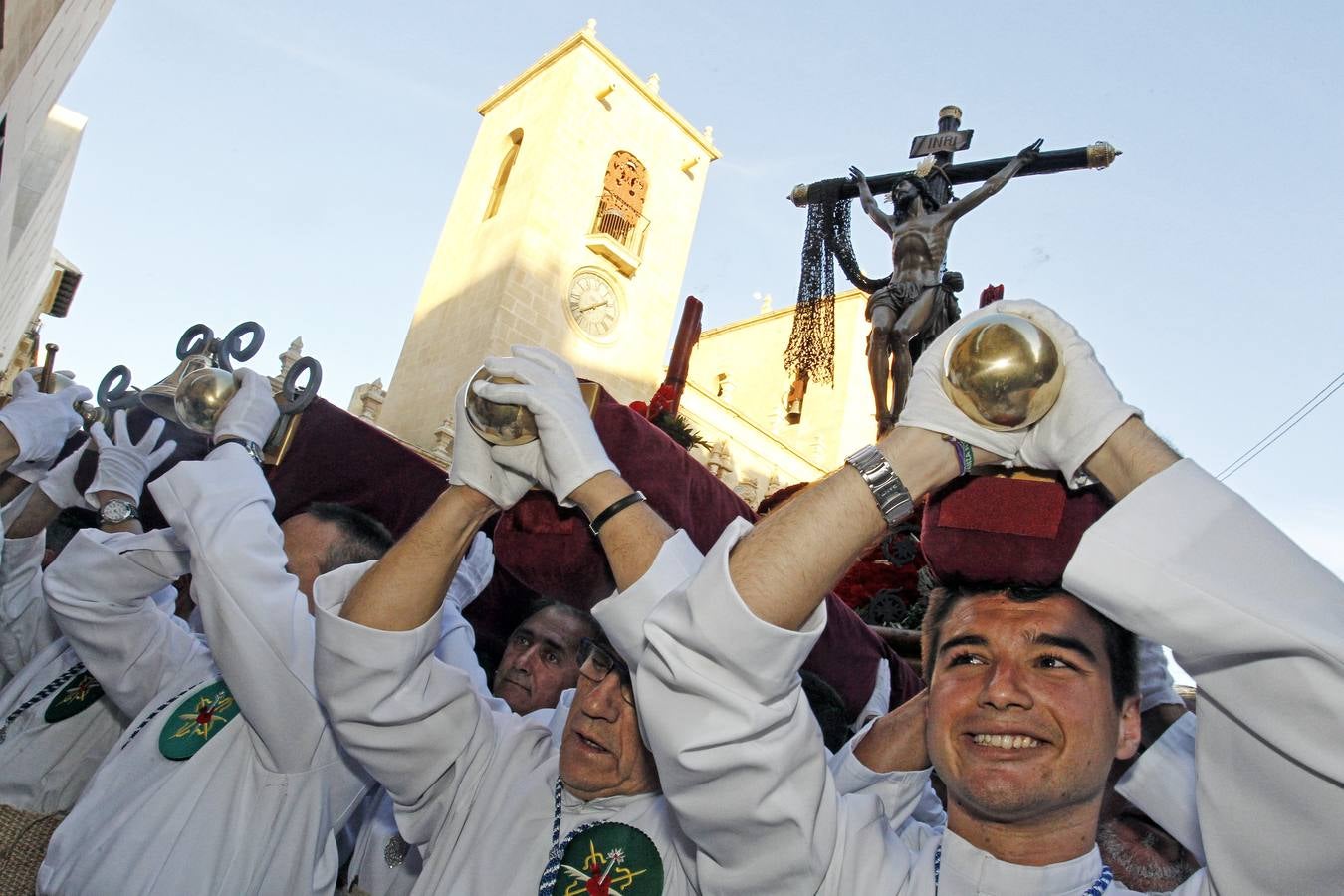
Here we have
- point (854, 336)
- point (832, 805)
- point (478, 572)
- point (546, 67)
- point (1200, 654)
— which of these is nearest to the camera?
point (1200, 654)

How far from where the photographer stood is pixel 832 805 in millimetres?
1523

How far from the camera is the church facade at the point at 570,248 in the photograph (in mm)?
14852

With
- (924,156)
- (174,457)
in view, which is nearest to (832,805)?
(174,457)

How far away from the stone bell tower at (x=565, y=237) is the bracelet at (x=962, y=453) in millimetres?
13215

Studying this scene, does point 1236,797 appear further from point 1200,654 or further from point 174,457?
point 174,457

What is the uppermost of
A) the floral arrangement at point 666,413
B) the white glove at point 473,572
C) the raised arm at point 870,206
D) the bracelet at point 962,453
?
the raised arm at point 870,206

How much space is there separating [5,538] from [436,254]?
48.0 ft

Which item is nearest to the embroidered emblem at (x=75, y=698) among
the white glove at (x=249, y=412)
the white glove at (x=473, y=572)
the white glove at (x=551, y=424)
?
the white glove at (x=249, y=412)

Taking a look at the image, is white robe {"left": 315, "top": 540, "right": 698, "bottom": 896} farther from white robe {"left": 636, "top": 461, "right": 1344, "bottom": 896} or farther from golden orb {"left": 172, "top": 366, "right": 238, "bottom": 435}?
golden orb {"left": 172, "top": 366, "right": 238, "bottom": 435}

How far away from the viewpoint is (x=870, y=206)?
4.59m

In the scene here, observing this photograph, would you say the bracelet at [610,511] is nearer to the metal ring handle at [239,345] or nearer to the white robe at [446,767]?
the white robe at [446,767]

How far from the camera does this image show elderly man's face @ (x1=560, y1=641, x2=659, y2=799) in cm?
196

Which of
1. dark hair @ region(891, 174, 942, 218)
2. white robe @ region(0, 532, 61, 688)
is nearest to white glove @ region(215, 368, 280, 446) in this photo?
white robe @ region(0, 532, 61, 688)

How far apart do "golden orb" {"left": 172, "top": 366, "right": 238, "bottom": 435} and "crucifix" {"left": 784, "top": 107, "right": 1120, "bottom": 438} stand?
7.99 ft
